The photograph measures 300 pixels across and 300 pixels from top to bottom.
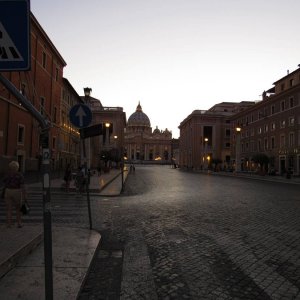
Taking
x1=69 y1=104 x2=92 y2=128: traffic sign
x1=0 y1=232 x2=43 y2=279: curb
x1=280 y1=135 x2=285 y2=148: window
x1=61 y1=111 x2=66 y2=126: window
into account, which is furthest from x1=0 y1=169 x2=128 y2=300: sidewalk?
x1=280 y1=135 x2=285 y2=148: window

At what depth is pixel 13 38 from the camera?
10.0 ft

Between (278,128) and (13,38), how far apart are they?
58.5m

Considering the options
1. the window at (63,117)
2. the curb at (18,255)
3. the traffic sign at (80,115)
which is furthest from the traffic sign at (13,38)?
the window at (63,117)

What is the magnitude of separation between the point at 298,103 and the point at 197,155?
59734 mm

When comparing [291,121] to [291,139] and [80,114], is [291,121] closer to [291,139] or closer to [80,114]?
[291,139]

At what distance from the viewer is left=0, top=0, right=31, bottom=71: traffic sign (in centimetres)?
305

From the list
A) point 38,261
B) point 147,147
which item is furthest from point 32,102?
point 147,147

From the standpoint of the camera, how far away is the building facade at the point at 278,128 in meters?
52.2

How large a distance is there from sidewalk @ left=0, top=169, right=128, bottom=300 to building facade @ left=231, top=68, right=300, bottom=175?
144 ft

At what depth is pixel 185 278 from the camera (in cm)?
562

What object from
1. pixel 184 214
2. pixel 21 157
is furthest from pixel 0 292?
pixel 21 157

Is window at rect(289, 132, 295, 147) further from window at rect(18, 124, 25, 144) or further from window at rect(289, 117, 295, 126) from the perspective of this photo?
window at rect(18, 124, 25, 144)

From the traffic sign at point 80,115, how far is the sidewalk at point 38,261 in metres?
2.47

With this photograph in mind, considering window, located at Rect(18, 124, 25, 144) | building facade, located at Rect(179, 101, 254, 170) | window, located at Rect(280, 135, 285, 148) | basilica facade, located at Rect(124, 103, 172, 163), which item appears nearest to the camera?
window, located at Rect(18, 124, 25, 144)
